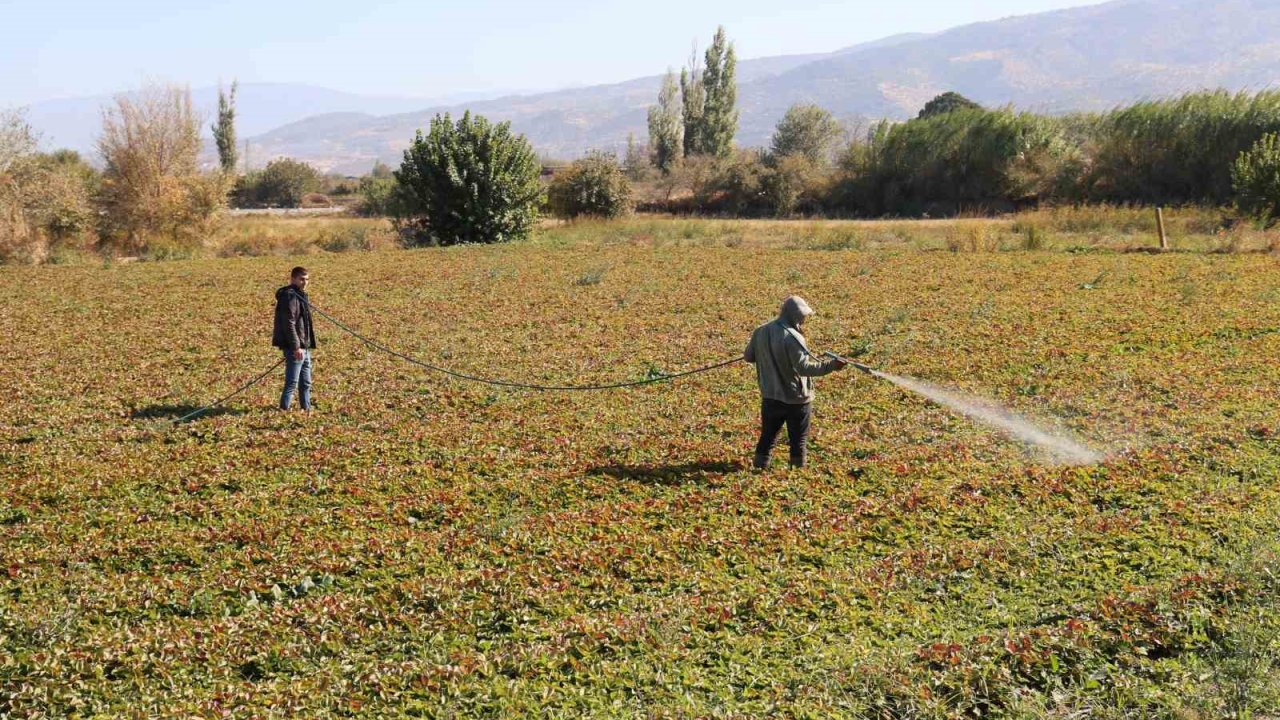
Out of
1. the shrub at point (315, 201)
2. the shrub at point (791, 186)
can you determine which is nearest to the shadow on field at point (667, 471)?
the shrub at point (791, 186)

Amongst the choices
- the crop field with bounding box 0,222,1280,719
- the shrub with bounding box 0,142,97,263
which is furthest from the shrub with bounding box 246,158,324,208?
the crop field with bounding box 0,222,1280,719

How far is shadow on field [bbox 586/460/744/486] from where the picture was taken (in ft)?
32.9

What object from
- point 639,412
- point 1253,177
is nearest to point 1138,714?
point 639,412

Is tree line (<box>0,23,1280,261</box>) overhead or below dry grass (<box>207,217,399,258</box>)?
overhead

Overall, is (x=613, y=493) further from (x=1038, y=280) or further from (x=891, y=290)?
(x=1038, y=280)

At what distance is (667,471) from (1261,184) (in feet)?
103

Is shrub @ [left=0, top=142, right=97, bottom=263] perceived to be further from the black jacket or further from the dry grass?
the black jacket

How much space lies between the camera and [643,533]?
8.41m

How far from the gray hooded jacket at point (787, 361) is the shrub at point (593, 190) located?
41764 millimetres

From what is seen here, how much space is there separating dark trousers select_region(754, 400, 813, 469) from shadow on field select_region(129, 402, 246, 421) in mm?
8038

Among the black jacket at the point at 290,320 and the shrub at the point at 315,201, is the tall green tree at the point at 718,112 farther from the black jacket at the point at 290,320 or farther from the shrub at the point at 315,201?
the black jacket at the point at 290,320

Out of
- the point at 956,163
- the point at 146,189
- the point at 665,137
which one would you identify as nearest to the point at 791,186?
the point at 956,163

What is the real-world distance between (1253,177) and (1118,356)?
73.3 feet

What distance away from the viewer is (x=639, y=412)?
12992 mm
